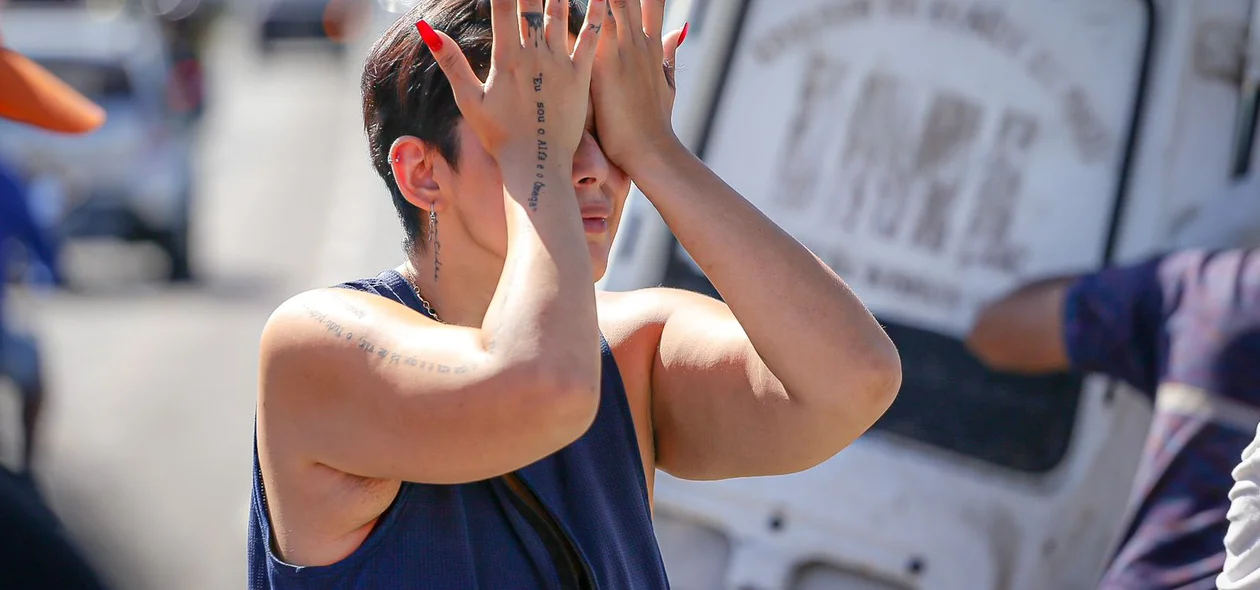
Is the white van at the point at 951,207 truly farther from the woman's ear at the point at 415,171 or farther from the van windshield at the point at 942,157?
the woman's ear at the point at 415,171

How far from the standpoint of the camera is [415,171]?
1.80m

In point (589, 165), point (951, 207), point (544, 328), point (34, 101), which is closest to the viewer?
point (544, 328)

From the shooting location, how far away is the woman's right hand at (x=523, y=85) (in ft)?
5.35

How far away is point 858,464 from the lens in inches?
129

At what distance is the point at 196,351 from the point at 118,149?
222cm

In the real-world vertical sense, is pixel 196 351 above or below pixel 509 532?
below

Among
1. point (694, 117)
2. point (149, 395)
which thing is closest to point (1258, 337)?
point (694, 117)

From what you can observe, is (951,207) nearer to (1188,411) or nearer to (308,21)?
(1188,411)

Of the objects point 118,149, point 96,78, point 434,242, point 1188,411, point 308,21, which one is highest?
point 434,242

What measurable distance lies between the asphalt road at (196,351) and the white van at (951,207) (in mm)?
1276

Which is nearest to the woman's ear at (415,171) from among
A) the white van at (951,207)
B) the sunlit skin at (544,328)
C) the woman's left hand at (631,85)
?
the sunlit skin at (544,328)

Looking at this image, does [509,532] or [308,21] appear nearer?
[509,532]

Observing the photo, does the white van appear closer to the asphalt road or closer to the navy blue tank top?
the asphalt road

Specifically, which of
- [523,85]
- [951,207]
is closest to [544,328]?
[523,85]
